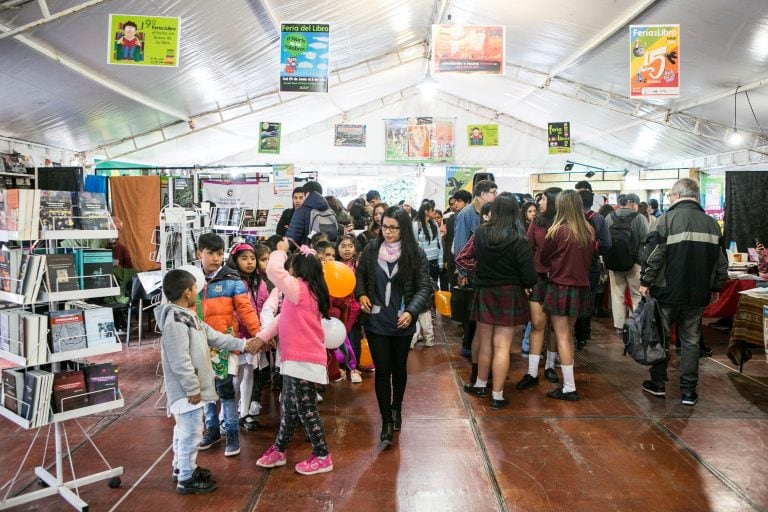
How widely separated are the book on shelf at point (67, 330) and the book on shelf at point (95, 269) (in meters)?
0.15

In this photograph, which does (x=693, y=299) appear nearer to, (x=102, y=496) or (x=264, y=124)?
(x=102, y=496)

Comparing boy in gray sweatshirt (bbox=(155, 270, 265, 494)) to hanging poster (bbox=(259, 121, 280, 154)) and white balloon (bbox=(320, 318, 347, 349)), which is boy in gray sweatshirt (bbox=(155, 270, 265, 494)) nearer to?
white balloon (bbox=(320, 318, 347, 349))

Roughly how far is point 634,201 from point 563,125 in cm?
793

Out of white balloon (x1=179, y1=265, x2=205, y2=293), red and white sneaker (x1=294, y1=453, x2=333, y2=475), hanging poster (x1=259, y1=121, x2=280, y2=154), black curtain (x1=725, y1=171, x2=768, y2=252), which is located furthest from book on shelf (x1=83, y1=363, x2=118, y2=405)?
hanging poster (x1=259, y1=121, x2=280, y2=154)

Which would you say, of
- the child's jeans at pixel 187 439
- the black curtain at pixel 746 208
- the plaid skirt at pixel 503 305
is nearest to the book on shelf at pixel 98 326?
the child's jeans at pixel 187 439

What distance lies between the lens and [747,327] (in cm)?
459

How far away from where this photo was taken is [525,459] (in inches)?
122

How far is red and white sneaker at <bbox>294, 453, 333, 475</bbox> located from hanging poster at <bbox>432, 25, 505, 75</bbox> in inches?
225

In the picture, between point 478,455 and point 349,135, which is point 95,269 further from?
point 349,135

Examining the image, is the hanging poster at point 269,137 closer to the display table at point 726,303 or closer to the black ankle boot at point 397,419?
the display table at point 726,303

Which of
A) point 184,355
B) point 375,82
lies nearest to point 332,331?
point 184,355

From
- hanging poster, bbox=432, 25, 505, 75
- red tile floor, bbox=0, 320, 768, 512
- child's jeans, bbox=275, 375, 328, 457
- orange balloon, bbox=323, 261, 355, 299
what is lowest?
red tile floor, bbox=0, 320, 768, 512

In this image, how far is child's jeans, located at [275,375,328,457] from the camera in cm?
287

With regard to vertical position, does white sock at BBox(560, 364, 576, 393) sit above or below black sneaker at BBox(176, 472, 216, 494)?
above
